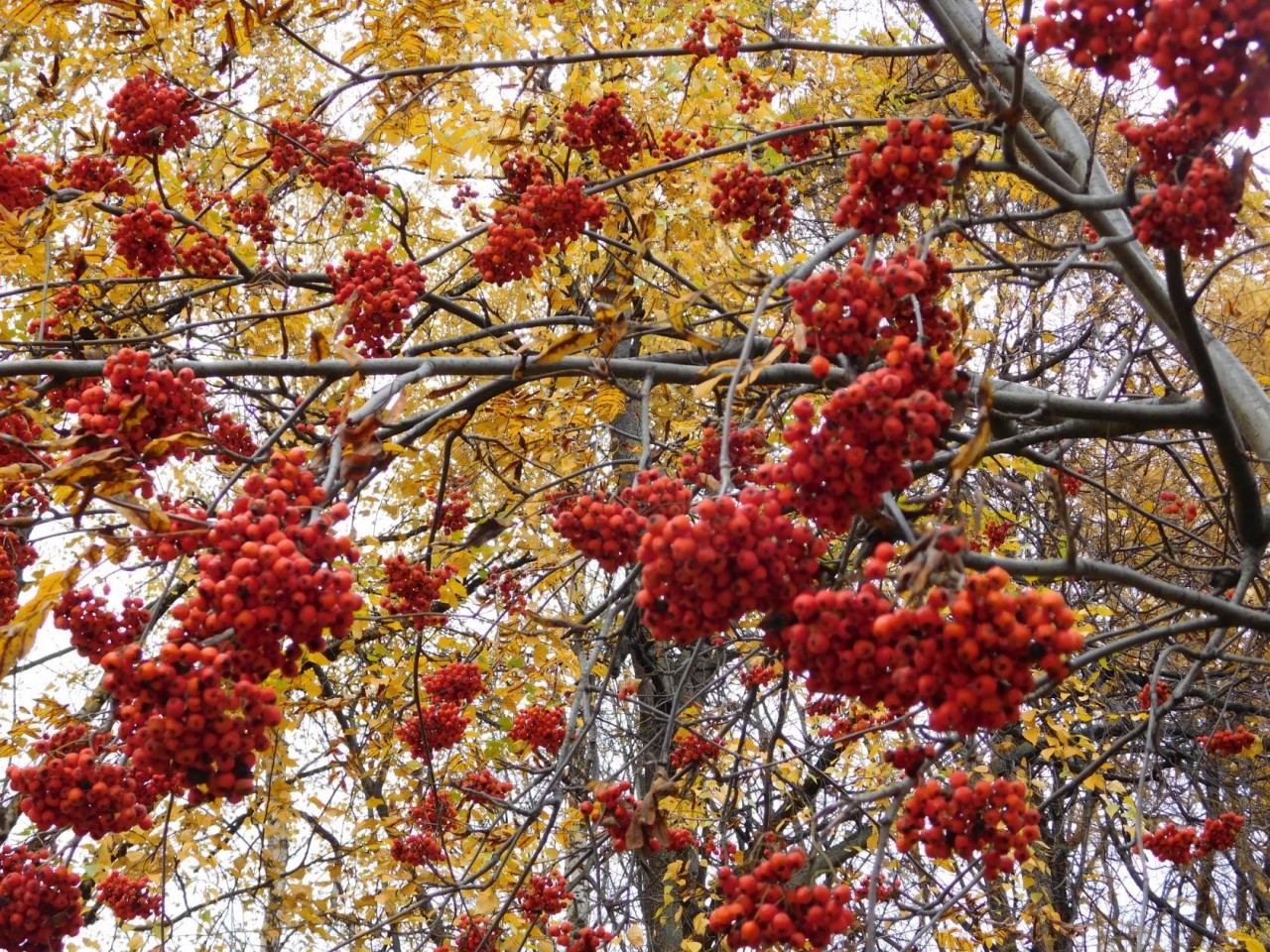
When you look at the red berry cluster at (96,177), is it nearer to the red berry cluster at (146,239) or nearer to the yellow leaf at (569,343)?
the red berry cluster at (146,239)

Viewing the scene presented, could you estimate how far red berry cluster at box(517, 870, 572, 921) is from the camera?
420cm

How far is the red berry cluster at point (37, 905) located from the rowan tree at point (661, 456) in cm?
1

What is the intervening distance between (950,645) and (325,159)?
3179 millimetres

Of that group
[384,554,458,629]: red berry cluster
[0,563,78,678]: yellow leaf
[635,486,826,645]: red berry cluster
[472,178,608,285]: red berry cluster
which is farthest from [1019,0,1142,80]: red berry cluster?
[384,554,458,629]: red berry cluster

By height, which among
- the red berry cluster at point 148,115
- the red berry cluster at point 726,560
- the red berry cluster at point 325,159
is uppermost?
the red berry cluster at point 325,159

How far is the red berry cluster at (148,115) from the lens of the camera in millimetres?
3379

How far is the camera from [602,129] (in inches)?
141

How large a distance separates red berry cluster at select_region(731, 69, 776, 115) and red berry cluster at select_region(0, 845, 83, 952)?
428 cm

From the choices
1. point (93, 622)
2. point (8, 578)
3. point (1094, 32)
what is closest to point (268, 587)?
point (93, 622)

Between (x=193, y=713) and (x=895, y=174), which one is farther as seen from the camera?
(x=895, y=174)

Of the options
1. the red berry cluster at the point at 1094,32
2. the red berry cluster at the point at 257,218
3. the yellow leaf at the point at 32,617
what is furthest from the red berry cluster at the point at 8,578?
the red berry cluster at the point at 1094,32

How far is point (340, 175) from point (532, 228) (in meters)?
1.11

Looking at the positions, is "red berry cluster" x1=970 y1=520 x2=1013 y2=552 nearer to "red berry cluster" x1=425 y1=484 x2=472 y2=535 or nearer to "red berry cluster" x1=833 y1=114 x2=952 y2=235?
"red berry cluster" x1=425 y1=484 x2=472 y2=535

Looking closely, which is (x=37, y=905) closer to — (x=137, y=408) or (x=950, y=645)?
(x=137, y=408)
